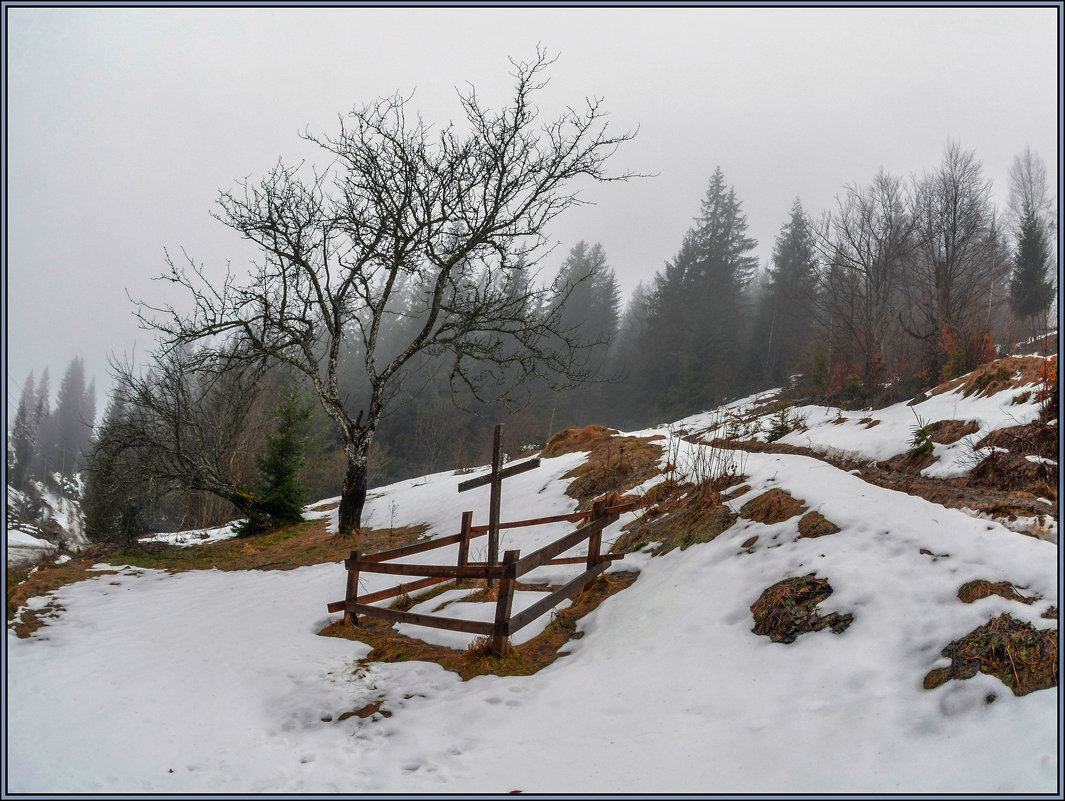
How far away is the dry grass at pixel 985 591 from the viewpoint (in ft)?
10.8

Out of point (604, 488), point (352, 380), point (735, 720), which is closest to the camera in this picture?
point (735, 720)

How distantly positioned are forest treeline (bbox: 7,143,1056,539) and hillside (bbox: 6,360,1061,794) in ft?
13.5

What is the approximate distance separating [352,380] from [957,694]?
41.5 meters

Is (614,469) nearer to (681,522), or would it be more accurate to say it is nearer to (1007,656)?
(681,522)

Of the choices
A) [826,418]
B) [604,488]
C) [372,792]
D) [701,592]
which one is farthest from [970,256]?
[372,792]

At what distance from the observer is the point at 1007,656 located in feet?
9.46

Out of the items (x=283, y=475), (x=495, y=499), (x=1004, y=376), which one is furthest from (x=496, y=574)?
(x=283, y=475)

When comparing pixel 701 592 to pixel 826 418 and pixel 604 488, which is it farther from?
pixel 826 418

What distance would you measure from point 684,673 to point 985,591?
2.01m

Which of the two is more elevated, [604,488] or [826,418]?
[826,418]

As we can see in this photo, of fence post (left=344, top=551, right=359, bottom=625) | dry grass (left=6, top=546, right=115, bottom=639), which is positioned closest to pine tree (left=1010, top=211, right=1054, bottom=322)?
fence post (left=344, top=551, right=359, bottom=625)

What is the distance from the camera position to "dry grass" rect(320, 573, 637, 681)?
4.50 meters

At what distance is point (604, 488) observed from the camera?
977 centimetres

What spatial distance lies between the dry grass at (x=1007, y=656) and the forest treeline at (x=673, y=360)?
566cm
